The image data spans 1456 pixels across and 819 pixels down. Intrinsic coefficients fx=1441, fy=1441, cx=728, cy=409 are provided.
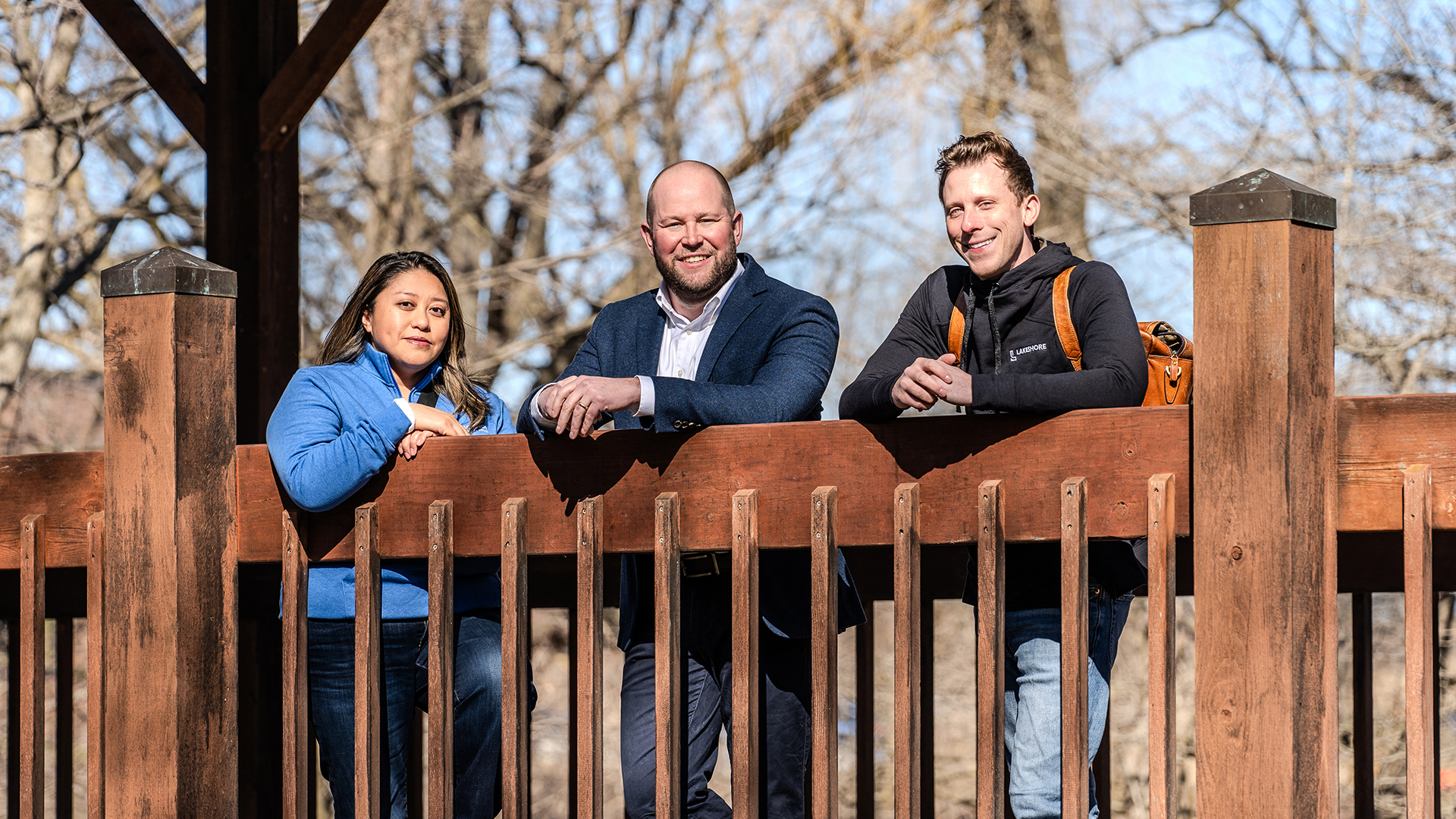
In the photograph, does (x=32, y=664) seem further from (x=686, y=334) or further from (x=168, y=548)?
(x=686, y=334)

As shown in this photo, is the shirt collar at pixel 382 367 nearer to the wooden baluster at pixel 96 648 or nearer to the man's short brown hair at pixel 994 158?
the wooden baluster at pixel 96 648

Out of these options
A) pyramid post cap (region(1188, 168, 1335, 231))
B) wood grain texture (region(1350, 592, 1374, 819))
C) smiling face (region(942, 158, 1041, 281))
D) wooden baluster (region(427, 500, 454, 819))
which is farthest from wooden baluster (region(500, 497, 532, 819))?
wood grain texture (region(1350, 592, 1374, 819))

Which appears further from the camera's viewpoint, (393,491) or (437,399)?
(437,399)

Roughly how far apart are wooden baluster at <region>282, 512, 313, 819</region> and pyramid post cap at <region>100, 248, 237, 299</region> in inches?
18.4

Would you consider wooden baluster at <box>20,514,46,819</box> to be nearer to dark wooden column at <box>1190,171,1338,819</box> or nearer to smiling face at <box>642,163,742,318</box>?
smiling face at <box>642,163,742,318</box>

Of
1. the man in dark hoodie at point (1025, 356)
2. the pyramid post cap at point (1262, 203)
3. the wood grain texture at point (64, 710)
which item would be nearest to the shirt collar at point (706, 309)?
the man in dark hoodie at point (1025, 356)

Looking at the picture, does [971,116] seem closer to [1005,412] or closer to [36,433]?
[36,433]

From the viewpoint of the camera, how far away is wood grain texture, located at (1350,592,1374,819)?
3.42m

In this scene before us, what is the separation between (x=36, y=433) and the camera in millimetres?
9062

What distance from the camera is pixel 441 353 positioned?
3047 mm

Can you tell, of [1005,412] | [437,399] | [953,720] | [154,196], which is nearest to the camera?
[1005,412]

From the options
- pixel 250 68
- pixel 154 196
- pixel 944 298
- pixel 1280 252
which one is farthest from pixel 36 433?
pixel 1280 252

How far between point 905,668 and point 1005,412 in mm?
436

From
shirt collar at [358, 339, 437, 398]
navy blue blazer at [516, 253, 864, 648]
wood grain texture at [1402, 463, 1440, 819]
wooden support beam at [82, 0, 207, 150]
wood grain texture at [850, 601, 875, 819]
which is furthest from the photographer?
wooden support beam at [82, 0, 207, 150]
